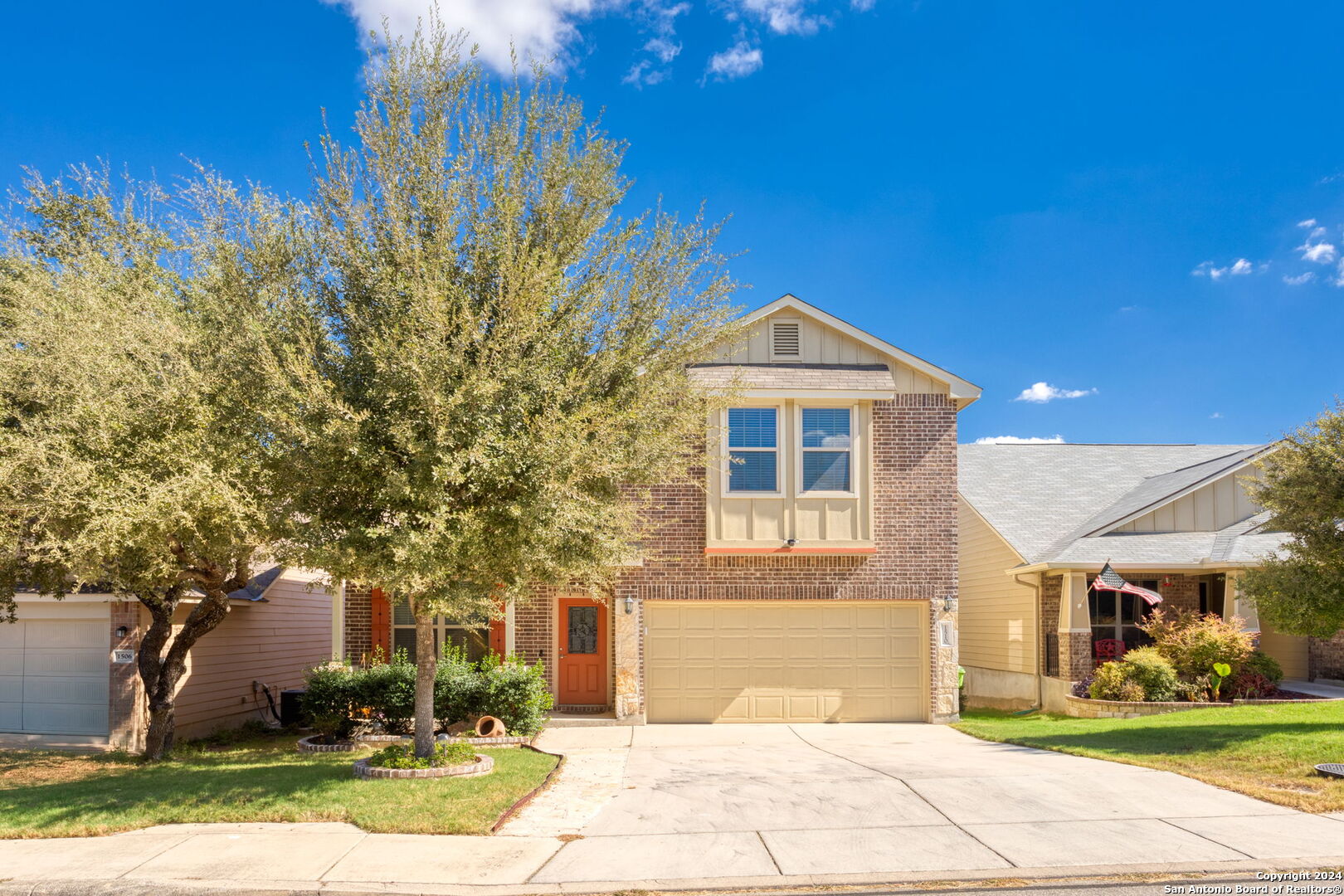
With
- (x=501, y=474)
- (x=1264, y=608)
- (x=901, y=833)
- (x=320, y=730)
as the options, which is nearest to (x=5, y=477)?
(x=501, y=474)

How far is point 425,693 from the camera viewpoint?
11469 millimetres

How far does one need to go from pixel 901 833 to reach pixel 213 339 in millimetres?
9014

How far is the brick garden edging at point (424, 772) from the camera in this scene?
10828mm

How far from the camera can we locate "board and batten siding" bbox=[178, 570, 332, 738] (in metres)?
16.0

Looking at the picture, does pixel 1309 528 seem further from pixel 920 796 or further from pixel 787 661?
pixel 787 661

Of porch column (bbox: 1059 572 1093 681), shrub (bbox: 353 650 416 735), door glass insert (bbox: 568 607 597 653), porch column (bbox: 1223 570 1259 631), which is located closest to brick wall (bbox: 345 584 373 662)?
shrub (bbox: 353 650 416 735)

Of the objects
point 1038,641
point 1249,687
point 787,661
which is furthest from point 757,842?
point 1249,687

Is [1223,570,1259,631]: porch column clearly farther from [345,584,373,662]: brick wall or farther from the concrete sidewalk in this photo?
[345,584,373,662]: brick wall

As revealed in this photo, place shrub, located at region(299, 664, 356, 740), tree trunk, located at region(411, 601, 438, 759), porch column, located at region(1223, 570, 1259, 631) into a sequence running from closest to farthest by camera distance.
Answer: tree trunk, located at region(411, 601, 438, 759), shrub, located at region(299, 664, 356, 740), porch column, located at region(1223, 570, 1259, 631)

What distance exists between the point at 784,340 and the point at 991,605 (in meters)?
8.40

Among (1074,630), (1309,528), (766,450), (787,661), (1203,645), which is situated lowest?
(787,661)

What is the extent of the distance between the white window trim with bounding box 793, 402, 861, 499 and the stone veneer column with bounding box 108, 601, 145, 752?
10.4m

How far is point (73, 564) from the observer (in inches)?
414

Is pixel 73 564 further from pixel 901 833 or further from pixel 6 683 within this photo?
pixel 901 833
